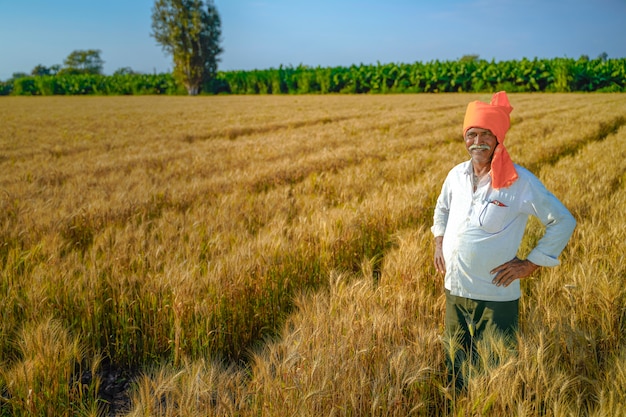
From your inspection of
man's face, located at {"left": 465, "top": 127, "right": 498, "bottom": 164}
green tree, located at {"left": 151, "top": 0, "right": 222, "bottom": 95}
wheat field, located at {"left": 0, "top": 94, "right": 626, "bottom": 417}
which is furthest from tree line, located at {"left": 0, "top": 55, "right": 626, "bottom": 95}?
man's face, located at {"left": 465, "top": 127, "right": 498, "bottom": 164}

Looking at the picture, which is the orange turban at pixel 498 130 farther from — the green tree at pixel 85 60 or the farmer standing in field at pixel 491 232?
the green tree at pixel 85 60

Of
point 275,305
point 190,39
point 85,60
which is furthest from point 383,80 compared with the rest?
point 85,60

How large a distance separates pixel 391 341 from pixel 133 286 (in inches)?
64.7

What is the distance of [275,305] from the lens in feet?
9.45

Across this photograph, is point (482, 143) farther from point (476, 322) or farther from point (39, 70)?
point (39, 70)

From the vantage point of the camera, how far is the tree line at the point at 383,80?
3975 cm

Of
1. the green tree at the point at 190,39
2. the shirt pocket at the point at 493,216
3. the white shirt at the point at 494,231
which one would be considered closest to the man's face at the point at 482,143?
the white shirt at the point at 494,231

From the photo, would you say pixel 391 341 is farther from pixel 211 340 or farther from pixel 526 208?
pixel 211 340

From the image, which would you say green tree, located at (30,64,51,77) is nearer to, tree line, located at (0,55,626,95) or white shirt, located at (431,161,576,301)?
tree line, located at (0,55,626,95)

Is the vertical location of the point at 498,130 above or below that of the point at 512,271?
above

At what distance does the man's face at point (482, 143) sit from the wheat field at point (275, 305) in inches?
32.4

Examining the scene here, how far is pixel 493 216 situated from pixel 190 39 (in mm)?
62665

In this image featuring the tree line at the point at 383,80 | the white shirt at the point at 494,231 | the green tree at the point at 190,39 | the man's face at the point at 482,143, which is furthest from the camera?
the green tree at the point at 190,39

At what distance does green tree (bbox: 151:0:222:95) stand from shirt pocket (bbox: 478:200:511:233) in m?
59.5
